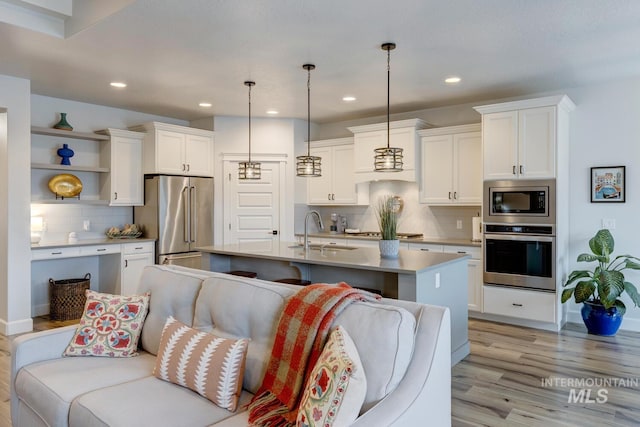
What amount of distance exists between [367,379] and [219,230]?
5003mm

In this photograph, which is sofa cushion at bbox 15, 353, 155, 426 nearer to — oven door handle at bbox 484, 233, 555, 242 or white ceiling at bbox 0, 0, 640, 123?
white ceiling at bbox 0, 0, 640, 123

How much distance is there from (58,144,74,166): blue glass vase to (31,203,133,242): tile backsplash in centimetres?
56

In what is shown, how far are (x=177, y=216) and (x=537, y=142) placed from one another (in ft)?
14.6

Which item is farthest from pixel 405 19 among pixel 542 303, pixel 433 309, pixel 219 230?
pixel 219 230

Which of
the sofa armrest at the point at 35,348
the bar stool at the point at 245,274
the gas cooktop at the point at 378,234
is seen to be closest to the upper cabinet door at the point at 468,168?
the gas cooktop at the point at 378,234

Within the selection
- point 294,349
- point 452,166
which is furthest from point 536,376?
point 452,166

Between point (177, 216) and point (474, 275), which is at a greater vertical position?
point (177, 216)

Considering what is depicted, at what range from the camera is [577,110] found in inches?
191

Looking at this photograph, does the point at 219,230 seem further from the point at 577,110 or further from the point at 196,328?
the point at 577,110

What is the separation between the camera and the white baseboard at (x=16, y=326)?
451 cm

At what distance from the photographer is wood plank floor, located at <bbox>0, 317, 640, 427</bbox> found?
2750 mm

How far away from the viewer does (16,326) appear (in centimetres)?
455

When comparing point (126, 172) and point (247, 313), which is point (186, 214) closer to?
point (126, 172)

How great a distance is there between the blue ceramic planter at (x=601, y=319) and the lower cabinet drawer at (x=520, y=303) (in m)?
0.32
